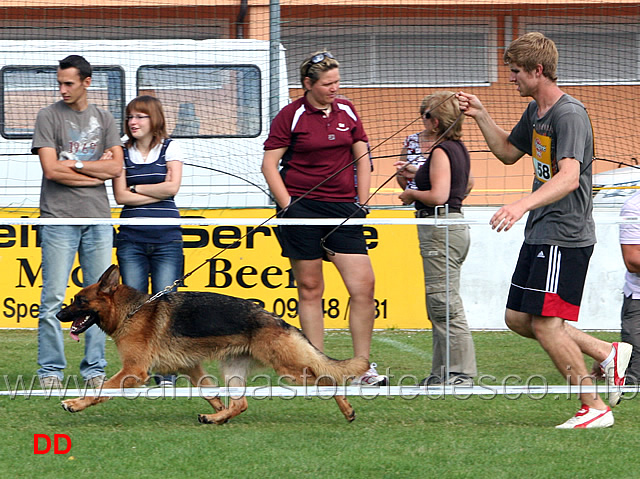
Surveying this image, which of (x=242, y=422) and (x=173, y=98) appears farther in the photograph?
(x=173, y=98)

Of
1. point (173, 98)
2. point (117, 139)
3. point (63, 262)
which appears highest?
point (173, 98)

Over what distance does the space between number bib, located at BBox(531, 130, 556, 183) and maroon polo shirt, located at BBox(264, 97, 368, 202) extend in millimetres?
1298

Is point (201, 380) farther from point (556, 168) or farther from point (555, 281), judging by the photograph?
point (556, 168)

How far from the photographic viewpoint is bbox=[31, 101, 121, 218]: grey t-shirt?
17.7 feet

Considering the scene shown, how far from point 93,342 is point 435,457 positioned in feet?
8.22

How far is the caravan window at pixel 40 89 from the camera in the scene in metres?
9.43

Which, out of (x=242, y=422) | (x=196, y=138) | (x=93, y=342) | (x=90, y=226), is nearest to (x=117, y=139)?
(x=90, y=226)

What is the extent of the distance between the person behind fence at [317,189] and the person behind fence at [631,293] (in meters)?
1.53

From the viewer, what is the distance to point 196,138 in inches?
379

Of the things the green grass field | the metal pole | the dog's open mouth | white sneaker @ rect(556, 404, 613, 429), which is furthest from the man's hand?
the metal pole

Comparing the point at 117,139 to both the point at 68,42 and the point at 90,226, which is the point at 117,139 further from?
the point at 68,42

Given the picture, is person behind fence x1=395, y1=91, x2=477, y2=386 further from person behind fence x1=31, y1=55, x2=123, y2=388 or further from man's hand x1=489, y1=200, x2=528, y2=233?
person behind fence x1=31, y1=55, x2=123, y2=388

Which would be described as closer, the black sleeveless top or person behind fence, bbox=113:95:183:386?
the black sleeveless top

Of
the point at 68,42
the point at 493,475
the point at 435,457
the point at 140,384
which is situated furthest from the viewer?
the point at 68,42
